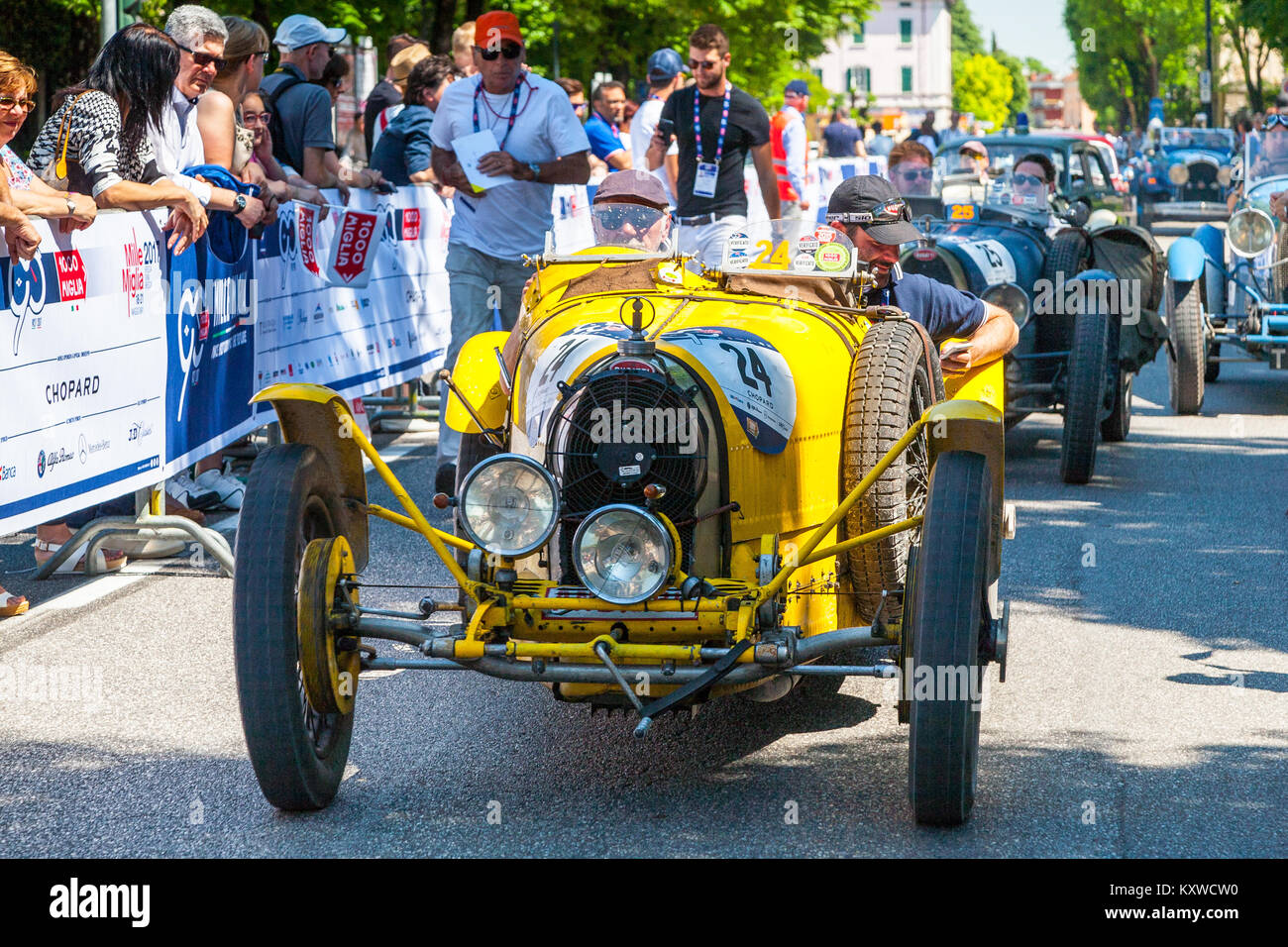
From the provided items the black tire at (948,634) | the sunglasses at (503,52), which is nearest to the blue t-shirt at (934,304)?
the black tire at (948,634)

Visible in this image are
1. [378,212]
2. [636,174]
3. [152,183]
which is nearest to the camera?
[636,174]

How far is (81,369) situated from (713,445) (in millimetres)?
3128

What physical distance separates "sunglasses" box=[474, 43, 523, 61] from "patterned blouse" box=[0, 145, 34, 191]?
2696 mm

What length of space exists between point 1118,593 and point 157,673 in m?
3.63

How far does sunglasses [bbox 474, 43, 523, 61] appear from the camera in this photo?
8.62m

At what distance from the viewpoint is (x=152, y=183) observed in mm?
7219

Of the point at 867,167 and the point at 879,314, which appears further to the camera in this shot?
the point at 867,167

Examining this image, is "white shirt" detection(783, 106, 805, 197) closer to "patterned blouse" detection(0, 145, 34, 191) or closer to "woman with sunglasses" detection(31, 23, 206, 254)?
"woman with sunglasses" detection(31, 23, 206, 254)

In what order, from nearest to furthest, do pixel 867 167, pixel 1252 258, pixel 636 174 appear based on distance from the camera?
1. pixel 636 174
2. pixel 1252 258
3. pixel 867 167

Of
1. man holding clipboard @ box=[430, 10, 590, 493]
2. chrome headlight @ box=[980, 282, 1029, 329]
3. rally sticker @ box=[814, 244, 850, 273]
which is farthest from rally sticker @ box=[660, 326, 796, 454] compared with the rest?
chrome headlight @ box=[980, 282, 1029, 329]

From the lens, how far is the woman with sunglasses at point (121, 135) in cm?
705

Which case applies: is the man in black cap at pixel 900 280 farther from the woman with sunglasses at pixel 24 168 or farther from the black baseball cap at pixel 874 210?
the woman with sunglasses at pixel 24 168
